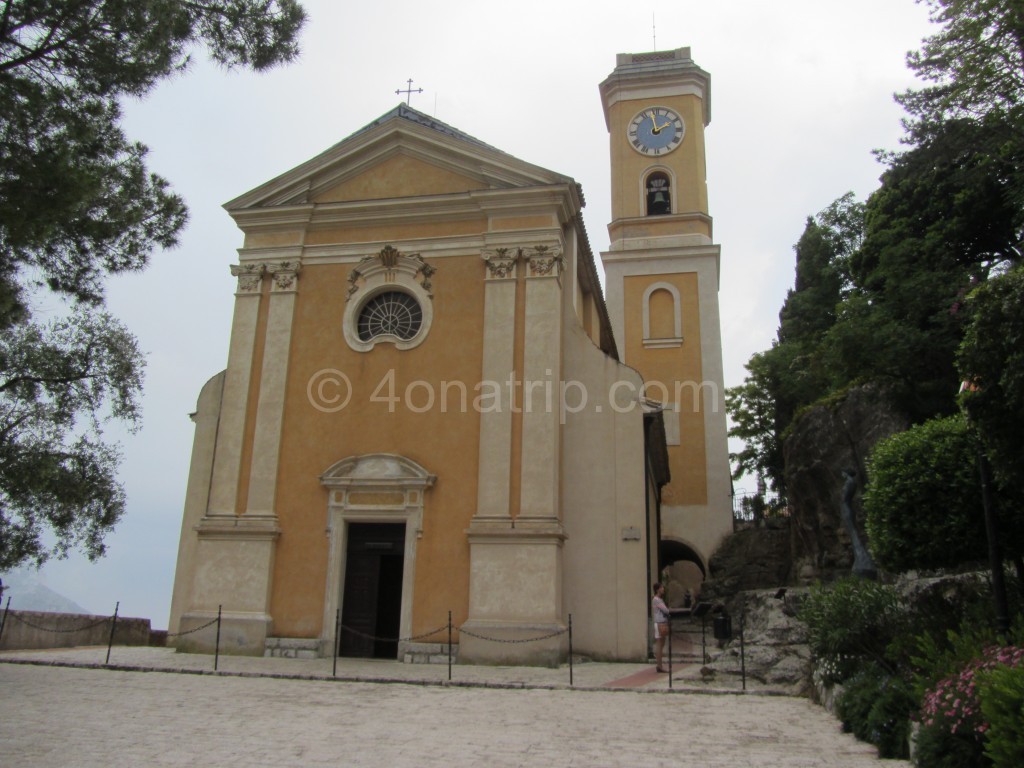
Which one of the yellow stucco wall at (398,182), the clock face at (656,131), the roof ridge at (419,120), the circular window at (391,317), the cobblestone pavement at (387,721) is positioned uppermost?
the clock face at (656,131)

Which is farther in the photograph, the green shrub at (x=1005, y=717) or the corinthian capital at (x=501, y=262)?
the corinthian capital at (x=501, y=262)

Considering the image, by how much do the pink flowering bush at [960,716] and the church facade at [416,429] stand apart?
30.0 feet

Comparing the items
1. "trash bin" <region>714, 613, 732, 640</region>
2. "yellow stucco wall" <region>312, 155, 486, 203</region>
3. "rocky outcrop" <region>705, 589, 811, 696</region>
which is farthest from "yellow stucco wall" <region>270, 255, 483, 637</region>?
"rocky outcrop" <region>705, 589, 811, 696</region>

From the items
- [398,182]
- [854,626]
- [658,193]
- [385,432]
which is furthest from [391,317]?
[658,193]

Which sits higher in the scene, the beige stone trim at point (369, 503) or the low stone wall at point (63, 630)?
the beige stone trim at point (369, 503)

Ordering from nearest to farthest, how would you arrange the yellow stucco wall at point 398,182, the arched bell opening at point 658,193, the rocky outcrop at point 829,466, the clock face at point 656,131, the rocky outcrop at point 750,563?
1. the yellow stucco wall at point 398,182
2. the rocky outcrop at point 829,466
3. the rocky outcrop at point 750,563
4. the arched bell opening at point 658,193
5. the clock face at point 656,131

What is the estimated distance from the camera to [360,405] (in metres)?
17.7

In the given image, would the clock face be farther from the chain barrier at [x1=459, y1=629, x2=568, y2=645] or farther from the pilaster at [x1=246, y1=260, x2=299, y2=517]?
the chain barrier at [x1=459, y1=629, x2=568, y2=645]

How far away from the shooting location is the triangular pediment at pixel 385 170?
61.5ft

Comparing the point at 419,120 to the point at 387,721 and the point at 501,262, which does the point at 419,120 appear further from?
the point at 387,721

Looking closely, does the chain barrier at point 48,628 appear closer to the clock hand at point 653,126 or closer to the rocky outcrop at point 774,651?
the rocky outcrop at point 774,651

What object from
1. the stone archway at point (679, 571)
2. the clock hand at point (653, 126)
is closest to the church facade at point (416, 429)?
the stone archway at point (679, 571)

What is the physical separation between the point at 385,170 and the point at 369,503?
788 centimetres

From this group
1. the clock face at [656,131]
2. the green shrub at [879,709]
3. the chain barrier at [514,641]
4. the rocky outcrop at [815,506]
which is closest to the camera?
the green shrub at [879,709]
